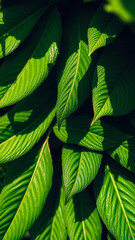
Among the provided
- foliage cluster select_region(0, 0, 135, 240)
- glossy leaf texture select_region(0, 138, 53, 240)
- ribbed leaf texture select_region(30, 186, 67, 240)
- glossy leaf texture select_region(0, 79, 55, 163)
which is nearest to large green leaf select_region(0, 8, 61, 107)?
foliage cluster select_region(0, 0, 135, 240)

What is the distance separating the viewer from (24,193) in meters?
1.24

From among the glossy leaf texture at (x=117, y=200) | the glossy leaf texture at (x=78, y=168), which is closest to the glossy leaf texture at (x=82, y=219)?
the glossy leaf texture at (x=117, y=200)

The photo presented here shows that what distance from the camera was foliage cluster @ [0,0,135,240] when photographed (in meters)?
1.11

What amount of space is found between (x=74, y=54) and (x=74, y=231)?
862 mm

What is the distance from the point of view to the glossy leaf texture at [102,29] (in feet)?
3.29

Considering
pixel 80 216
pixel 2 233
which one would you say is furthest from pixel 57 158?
pixel 2 233

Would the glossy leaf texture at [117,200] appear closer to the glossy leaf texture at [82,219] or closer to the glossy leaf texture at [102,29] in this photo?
the glossy leaf texture at [82,219]

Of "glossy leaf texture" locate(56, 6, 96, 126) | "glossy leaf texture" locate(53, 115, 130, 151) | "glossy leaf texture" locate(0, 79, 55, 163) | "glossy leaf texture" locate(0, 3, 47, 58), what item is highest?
"glossy leaf texture" locate(0, 3, 47, 58)

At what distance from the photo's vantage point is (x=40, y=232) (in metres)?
1.34

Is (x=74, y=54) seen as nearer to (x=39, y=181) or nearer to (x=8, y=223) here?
(x=39, y=181)

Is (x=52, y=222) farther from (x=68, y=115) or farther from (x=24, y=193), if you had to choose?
(x=68, y=115)

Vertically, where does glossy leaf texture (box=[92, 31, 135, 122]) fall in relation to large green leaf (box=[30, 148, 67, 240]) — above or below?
above

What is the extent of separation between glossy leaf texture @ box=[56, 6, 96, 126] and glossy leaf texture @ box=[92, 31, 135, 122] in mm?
65

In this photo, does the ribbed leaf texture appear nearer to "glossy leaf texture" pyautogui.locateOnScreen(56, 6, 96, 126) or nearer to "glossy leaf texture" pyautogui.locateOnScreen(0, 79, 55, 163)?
"glossy leaf texture" pyautogui.locateOnScreen(0, 79, 55, 163)
